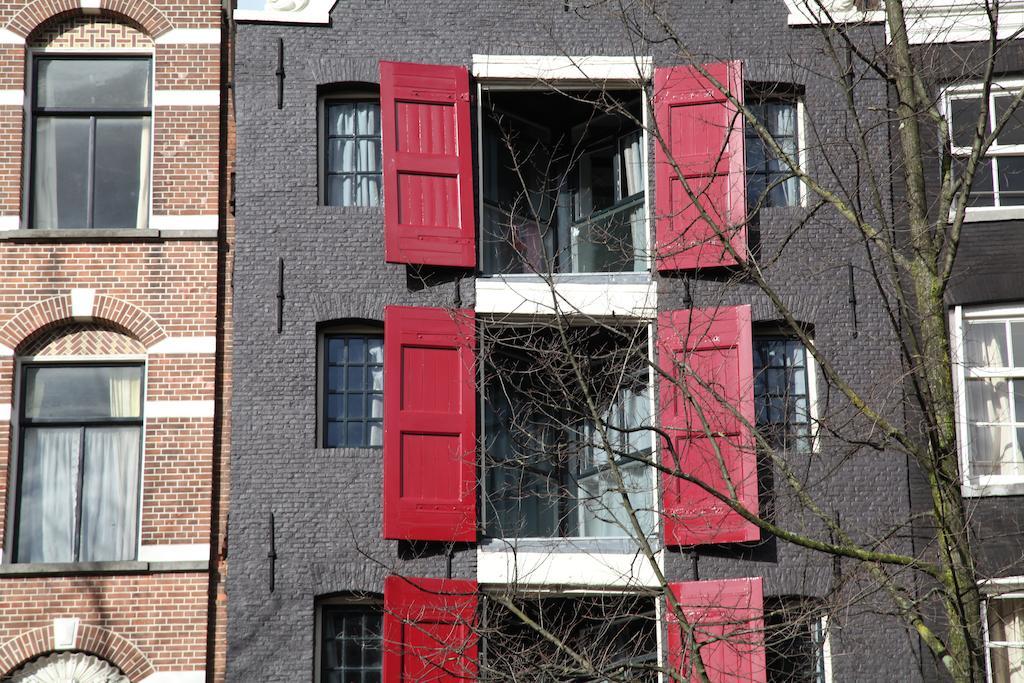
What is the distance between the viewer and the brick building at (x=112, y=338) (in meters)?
14.2

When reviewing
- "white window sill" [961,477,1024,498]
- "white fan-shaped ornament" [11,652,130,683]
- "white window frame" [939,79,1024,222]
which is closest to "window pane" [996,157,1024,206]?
"white window frame" [939,79,1024,222]

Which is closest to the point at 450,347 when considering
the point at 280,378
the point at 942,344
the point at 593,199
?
the point at 280,378

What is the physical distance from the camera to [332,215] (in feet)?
50.5

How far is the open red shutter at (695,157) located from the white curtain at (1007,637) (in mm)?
4406

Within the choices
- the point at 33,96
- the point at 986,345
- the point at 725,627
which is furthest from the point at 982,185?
the point at 33,96

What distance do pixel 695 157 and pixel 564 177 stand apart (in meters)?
1.51

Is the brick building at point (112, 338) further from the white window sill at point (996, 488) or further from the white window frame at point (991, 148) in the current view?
the white window frame at point (991, 148)

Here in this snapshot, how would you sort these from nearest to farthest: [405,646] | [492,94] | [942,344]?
[942,344], [405,646], [492,94]

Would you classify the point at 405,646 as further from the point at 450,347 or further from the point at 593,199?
the point at 593,199

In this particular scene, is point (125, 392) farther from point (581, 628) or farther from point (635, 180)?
point (635, 180)

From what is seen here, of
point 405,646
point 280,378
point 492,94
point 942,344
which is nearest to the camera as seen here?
point 942,344

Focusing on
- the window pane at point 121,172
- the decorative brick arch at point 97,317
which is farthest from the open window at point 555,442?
the window pane at point 121,172

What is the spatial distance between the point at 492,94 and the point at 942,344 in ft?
23.6

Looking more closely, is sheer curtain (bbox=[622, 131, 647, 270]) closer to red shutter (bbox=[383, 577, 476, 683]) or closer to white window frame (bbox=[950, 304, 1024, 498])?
Answer: white window frame (bbox=[950, 304, 1024, 498])
